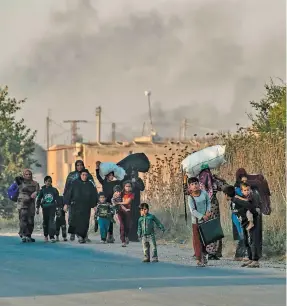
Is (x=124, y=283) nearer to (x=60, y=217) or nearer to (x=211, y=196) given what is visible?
(x=211, y=196)

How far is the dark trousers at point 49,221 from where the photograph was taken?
25.9 meters

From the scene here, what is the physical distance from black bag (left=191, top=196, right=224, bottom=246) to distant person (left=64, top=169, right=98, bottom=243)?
7445 millimetres

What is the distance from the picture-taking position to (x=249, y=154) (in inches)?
965

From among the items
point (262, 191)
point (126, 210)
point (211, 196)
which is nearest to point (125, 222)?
point (126, 210)

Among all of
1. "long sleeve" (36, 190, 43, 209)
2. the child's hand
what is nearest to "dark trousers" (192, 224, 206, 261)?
the child's hand

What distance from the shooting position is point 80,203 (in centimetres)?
2606

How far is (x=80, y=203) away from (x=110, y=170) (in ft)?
3.37

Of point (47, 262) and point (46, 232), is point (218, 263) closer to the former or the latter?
point (47, 262)

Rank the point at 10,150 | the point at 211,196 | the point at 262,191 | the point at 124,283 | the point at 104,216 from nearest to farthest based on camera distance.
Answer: the point at 124,283, the point at 262,191, the point at 211,196, the point at 104,216, the point at 10,150

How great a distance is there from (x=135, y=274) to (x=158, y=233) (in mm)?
9808

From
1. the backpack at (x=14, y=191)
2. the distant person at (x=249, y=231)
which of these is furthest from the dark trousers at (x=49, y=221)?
the distant person at (x=249, y=231)

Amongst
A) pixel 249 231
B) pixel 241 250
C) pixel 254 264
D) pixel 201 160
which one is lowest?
pixel 254 264

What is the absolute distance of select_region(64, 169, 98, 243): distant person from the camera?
2569 centimetres

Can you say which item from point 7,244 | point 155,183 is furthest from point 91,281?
point 155,183
